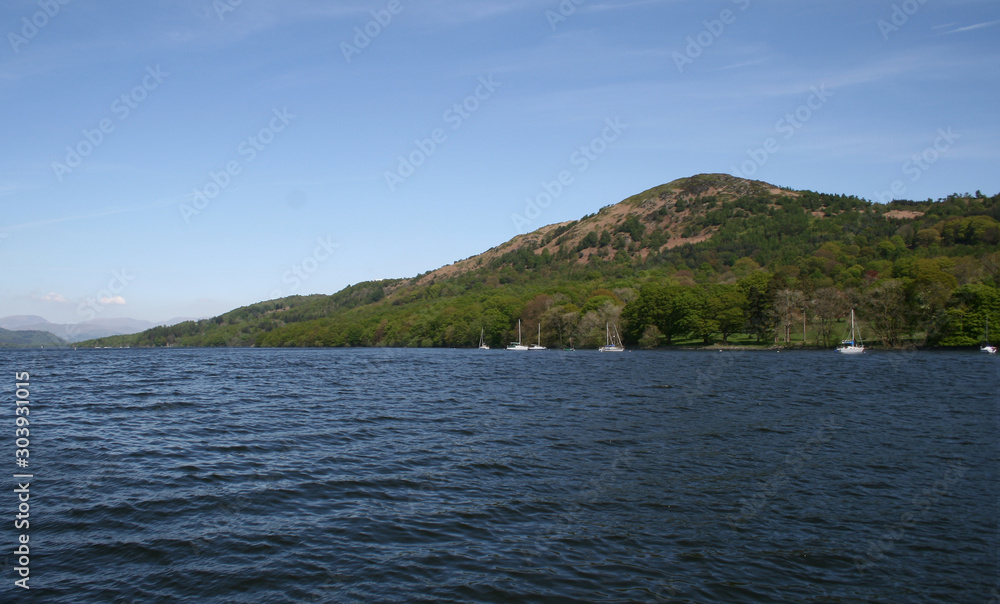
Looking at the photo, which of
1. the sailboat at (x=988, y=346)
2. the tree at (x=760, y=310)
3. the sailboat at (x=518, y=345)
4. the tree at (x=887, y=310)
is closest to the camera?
the sailboat at (x=988, y=346)

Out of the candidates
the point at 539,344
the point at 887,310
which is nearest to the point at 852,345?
the point at 887,310

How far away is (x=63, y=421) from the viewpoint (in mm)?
31359

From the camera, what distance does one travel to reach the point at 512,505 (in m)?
17.3

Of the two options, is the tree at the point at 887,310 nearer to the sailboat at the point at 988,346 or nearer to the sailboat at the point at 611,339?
the sailboat at the point at 988,346

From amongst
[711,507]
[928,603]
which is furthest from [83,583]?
[928,603]

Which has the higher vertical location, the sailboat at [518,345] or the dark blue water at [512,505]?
the sailboat at [518,345]

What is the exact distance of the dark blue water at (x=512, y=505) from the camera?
40.0 feet

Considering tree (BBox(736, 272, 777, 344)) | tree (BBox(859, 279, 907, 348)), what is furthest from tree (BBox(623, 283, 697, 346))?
tree (BBox(859, 279, 907, 348))

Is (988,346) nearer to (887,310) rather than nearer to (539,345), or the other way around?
(887,310)

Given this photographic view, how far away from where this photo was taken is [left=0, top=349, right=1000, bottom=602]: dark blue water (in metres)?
12.2

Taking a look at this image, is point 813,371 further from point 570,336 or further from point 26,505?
point 570,336

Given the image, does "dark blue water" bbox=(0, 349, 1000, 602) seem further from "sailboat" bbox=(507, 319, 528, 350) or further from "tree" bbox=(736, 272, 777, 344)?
"sailboat" bbox=(507, 319, 528, 350)

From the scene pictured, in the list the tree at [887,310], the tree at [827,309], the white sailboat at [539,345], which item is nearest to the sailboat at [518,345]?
the white sailboat at [539,345]

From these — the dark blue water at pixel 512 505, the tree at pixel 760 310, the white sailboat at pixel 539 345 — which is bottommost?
the dark blue water at pixel 512 505
